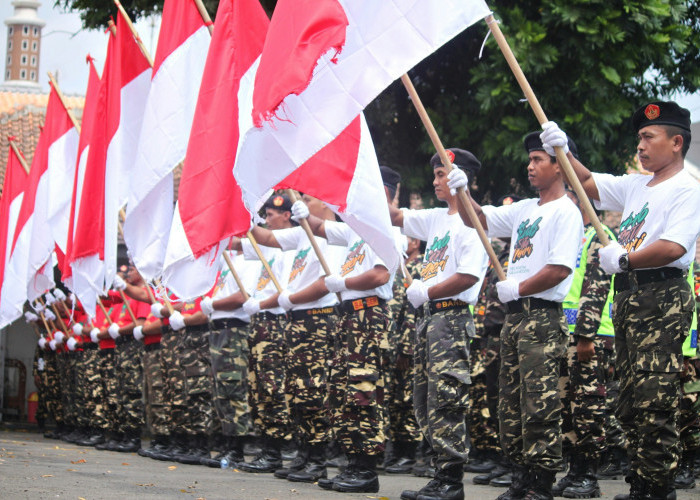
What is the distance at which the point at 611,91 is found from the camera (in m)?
13.0

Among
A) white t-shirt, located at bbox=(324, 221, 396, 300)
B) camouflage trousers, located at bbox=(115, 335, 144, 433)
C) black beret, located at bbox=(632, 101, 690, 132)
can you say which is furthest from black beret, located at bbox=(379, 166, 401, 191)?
camouflage trousers, located at bbox=(115, 335, 144, 433)

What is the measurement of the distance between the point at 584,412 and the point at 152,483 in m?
3.37

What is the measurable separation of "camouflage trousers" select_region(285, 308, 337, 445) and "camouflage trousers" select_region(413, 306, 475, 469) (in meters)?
1.49

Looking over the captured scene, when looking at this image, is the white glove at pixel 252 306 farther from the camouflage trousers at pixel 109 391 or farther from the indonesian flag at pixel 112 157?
the camouflage trousers at pixel 109 391

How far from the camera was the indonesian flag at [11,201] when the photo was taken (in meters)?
14.8

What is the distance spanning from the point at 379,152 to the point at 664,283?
31.0 feet

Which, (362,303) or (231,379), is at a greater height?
(362,303)

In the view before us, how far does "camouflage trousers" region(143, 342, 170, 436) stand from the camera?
11766 millimetres

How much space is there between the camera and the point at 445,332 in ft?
24.0

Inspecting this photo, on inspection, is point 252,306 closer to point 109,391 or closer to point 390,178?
point 390,178

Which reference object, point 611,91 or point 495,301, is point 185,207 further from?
point 611,91

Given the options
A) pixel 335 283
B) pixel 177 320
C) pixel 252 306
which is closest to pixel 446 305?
pixel 335 283

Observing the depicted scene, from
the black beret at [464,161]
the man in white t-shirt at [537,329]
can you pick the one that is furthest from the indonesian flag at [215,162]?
the man in white t-shirt at [537,329]

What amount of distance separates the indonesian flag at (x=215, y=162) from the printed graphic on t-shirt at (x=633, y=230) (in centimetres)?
301
